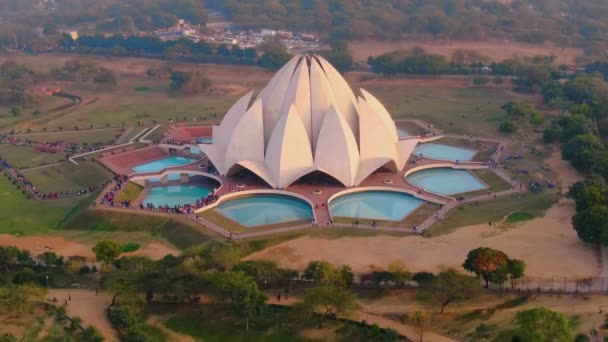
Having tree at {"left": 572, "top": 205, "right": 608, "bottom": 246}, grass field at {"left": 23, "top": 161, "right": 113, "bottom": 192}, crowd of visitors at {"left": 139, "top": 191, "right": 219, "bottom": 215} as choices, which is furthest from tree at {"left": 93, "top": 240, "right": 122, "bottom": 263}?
tree at {"left": 572, "top": 205, "right": 608, "bottom": 246}

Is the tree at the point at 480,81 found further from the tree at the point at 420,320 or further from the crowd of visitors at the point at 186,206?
the tree at the point at 420,320

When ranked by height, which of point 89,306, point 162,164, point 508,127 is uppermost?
point 508,127

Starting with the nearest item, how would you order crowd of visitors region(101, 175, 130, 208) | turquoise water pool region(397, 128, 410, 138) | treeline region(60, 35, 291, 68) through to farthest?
crowd of visitors region(101, 175, 130, 208) < turquoise water pool region(397, 128, 410, 138) < treeline region(60, 35, 291, 68)

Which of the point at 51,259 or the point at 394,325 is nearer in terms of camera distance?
the point at 394,325

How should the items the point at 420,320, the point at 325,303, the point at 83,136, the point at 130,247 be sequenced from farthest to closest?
1. the point at 83,136
2. the point at 130,247
3. the point at 325,303
4. the point at 420,320

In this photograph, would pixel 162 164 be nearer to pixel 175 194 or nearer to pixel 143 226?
pixel 175 194

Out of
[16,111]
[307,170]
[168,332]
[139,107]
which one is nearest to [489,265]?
[168,332]

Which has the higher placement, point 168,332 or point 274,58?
point 274,58

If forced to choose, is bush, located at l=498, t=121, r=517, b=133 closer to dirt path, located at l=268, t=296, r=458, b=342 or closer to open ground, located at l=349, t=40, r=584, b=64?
dirt path, located at l=268, t=296, r=458, b=342
